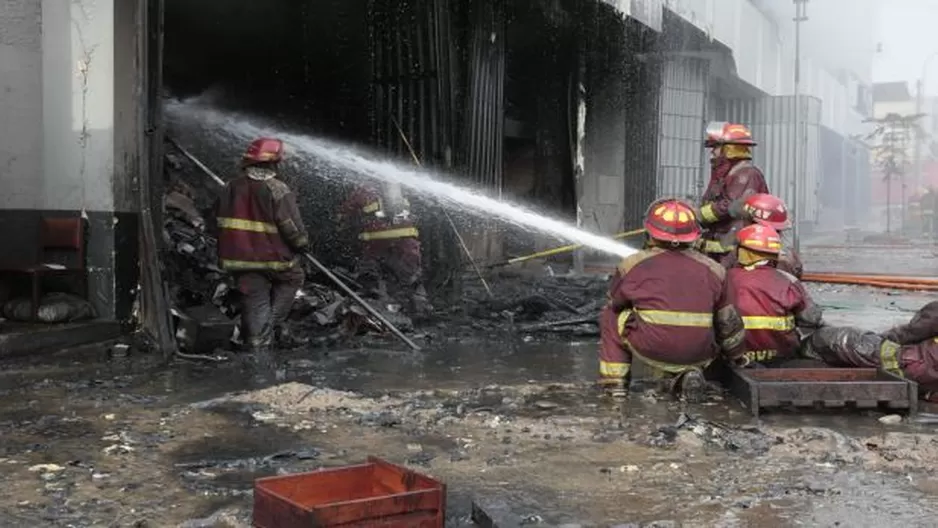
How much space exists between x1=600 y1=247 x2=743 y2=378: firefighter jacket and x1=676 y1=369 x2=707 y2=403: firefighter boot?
57 millimetres

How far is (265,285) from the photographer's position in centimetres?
707

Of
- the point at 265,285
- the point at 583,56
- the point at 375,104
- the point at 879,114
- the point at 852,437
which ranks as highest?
the point at 879,114

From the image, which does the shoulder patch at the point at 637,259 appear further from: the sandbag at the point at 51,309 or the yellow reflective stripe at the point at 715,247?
the sandbag at the point at 51,309

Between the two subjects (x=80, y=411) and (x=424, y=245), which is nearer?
(x=80, y=411)

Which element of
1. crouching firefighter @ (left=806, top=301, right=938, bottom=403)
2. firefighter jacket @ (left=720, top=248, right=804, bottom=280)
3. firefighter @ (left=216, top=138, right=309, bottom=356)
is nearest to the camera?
crouching firefighter @ (left=806, top=301, right=938, bottom=403)

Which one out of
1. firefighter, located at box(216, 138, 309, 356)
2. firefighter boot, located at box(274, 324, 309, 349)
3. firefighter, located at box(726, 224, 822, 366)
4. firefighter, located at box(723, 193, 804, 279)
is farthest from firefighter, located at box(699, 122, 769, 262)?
firefighter boot, located at box(274, 324, 309, 349)

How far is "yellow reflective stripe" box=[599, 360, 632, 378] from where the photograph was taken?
548 centimetres

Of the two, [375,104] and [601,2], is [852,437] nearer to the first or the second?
→ [375,104]

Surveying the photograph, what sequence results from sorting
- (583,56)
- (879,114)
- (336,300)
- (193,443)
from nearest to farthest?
(193,443), (336,300), (583,56), (879,114)

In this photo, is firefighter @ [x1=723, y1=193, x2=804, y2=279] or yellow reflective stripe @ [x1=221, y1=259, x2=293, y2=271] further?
yellow reflective stripe @ [x1=221, y1=259, x2=293, y2=271]

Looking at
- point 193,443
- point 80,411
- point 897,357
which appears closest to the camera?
point 193,443

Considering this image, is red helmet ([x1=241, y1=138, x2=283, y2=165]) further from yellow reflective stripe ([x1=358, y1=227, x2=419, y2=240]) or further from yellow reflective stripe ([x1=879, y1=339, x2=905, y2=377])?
yellow reflective stripe ([x1=879, y1=339, x2=905, y2=377])

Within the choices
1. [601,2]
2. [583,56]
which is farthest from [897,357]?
[583,56]

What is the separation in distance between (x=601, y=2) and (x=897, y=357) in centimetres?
779
